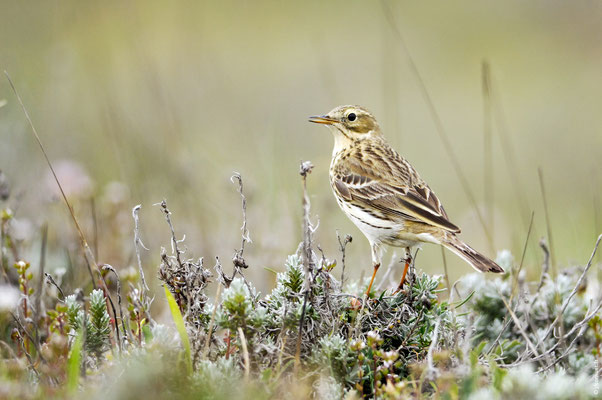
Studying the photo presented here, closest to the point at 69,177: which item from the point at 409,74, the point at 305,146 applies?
the point at 305,146

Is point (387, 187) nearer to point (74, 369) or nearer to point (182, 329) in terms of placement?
point (182, 329)

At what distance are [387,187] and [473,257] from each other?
1.15m

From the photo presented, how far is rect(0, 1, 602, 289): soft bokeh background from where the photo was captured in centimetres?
708

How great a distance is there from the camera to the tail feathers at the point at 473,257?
13.7 ft

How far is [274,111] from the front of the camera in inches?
547

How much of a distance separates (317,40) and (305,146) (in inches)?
239

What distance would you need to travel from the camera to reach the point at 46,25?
12.6m

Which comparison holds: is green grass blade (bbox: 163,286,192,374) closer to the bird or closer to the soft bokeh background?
the bird

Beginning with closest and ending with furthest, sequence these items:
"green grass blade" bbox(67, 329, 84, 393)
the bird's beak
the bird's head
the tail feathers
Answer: "green grass blade" bbox(67, 329, 84, 393) → the tail feathers → the bird's beak → the bird's head

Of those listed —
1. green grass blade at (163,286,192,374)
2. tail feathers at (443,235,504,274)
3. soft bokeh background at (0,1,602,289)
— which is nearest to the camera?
green grass blade at (163,286,192,374)

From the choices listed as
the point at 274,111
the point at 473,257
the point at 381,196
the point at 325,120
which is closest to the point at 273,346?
the point at 473,257

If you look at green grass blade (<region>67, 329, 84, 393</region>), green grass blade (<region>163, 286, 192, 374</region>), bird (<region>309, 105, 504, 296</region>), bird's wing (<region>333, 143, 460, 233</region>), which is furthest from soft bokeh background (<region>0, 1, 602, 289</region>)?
green grass blade (<region>67, 329, 84, 393</region>)

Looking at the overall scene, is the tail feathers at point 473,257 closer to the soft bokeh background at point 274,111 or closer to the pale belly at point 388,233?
the pale belly at point 388,233

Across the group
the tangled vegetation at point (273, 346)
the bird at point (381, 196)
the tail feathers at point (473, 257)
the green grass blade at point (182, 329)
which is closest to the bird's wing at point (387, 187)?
the bird at point (381, 196)
